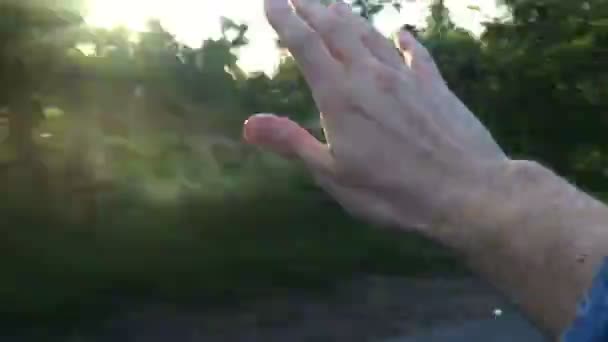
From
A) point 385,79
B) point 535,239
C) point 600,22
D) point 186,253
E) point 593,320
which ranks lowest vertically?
point 593,320

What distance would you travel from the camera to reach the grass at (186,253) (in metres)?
6.09

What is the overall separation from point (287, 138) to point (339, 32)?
0.21 metres

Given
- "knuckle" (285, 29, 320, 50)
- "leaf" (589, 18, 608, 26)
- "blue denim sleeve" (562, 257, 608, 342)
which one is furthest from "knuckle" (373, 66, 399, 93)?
"leaf" (589, 18, 608, 26)

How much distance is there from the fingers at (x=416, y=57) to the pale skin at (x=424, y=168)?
0.8 inches

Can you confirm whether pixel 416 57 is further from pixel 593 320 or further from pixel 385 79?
pixel 593 320

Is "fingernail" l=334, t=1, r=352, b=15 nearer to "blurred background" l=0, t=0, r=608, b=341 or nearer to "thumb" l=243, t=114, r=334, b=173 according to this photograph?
"thumb" l=243, t=114, r=334, b=173

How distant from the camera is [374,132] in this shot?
1.68 metres

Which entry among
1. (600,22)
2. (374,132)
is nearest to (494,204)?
(374,132)

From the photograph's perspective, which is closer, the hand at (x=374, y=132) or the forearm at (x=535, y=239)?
the forearm at (x=535, y=239)

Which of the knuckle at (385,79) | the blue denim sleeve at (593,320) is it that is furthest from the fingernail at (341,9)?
the blue denim sleeve at (593,320)

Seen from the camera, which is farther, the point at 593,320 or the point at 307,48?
the point at 307,48

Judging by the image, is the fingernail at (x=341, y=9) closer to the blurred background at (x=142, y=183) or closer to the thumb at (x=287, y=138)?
the thumb at (x=287, y=138)

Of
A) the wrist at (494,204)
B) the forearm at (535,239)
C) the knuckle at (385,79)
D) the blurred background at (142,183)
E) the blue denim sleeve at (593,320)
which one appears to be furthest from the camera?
the blurred background at (142,183)

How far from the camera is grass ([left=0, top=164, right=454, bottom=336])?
609cm
